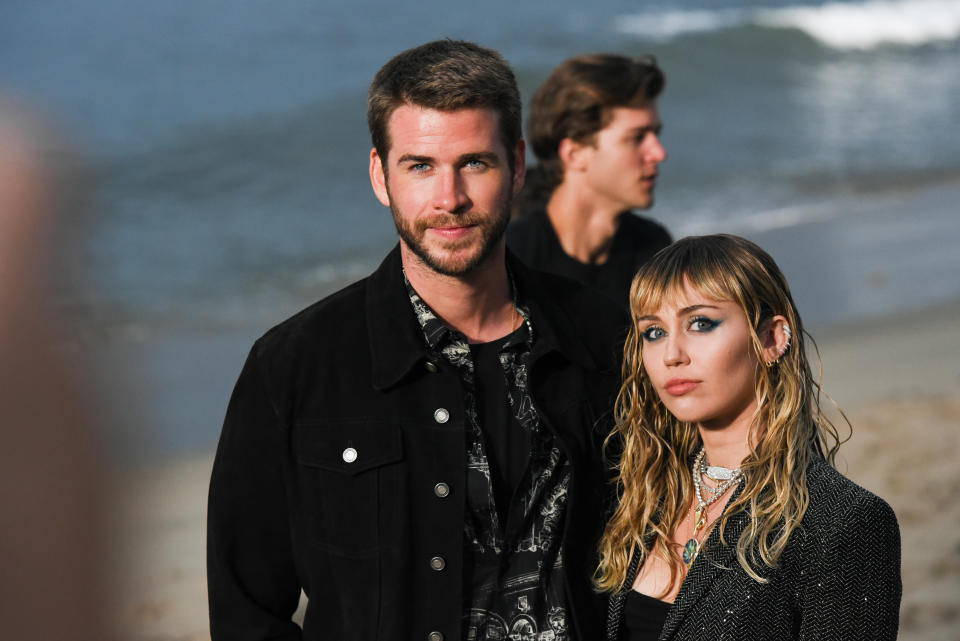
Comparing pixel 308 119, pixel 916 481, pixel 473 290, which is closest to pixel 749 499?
pixel 473 290

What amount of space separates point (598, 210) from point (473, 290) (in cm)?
293

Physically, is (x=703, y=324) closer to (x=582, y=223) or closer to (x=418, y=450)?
(x=418, y=450)

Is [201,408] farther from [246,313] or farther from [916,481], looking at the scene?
[916,481]

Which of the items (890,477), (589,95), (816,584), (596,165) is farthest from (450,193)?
(890,477)

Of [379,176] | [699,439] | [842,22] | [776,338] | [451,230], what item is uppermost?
[842,22]

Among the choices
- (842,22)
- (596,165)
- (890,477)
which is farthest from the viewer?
(842,22)

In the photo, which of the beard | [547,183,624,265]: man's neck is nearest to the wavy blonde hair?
the beard

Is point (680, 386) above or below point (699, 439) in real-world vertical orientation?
above

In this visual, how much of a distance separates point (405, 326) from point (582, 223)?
9.47ft

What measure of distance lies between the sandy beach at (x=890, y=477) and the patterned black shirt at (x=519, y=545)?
1841 millimetres

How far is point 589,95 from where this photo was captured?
6.30 meters

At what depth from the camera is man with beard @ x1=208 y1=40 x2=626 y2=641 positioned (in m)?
3.19

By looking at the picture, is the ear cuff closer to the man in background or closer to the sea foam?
the man in background

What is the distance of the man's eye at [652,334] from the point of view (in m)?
3.46
